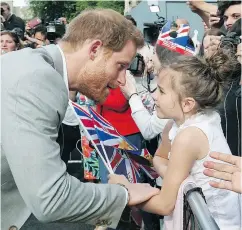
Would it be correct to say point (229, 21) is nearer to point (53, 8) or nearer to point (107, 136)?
point (107, 136)

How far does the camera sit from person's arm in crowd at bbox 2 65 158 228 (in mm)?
1341

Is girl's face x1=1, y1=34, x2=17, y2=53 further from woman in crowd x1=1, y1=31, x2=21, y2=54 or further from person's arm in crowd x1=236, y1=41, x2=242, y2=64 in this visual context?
person's arm in crowd x1=236, y1=41, x2=242, y2=64

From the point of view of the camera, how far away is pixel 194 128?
6.27 ft

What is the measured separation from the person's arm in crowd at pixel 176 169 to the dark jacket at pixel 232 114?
0.88 m

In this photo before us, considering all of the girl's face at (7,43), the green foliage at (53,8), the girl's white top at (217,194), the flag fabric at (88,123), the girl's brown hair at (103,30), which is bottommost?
the green foliage at (53,8)

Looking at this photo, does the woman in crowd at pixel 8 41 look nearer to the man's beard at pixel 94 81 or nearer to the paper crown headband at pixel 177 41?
the paper crown headband at pixel 177 41

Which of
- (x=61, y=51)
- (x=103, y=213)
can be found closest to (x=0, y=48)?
(x=61, y=51)

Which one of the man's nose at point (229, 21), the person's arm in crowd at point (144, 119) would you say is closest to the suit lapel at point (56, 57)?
the person's arm in crowd at point (144, 119)

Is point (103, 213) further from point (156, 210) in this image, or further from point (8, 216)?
point (8, 216)

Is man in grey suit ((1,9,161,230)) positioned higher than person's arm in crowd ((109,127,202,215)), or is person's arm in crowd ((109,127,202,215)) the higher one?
man in grey suit ((1,9,161,230))

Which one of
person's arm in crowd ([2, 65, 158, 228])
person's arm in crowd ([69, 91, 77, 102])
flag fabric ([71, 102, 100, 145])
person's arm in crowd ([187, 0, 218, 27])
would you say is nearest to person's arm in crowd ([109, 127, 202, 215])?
person's arm in crowd ([2, 65, 158, 228])

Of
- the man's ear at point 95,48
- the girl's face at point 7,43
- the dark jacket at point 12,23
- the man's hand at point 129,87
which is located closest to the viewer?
the man's ear at point 95,48

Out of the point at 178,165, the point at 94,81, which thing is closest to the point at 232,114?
the point at 178,165

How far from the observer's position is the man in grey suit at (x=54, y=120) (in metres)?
1.35
